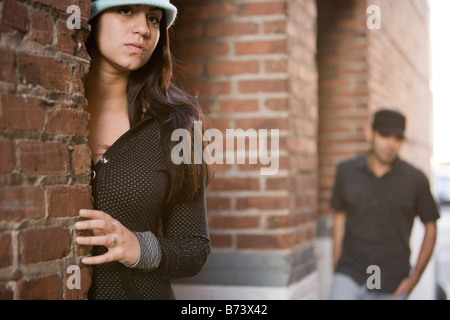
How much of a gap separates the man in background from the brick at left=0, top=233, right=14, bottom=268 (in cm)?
286

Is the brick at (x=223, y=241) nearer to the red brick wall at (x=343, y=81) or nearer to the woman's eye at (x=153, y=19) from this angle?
the woman's eye at (x=153, y=19)

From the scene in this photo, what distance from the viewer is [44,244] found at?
5.20 ft

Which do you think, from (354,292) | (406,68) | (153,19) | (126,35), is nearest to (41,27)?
(126,35)

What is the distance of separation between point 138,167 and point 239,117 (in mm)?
1655

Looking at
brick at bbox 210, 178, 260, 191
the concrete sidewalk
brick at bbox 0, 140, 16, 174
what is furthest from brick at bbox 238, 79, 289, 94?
the concrete sidewalk

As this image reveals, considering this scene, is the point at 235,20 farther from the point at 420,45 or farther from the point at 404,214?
the point at 420,45

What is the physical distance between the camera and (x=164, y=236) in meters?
2.09

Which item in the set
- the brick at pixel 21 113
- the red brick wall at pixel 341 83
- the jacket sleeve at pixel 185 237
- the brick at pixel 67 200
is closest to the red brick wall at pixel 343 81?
the red brick wall at pixel 341 83

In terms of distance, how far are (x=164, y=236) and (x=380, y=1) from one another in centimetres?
462

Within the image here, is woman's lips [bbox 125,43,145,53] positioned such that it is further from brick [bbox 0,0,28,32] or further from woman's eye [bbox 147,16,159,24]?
brick [bbox 0,0,28,32]

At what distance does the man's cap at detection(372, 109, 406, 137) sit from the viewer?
418 centimetres

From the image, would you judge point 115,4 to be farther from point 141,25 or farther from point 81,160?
point 81,160

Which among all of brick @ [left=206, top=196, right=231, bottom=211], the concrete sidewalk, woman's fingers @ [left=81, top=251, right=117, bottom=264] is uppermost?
brick @ [left=206, top=196, right=231, bottom=211]
